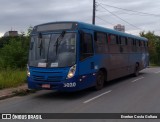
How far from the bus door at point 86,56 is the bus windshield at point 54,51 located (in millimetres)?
432

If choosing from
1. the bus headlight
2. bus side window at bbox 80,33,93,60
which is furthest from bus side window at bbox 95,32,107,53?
the bus headlight

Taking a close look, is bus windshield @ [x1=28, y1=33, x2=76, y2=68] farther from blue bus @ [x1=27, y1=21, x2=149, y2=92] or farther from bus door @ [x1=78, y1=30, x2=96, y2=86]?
bus door @ [x1=78, y1=30, x2=96, y2=86]

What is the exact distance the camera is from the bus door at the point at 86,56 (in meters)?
12.4

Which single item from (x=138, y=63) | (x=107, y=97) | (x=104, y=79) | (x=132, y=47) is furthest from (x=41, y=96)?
(x=138, y=63)

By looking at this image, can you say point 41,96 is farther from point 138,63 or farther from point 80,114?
point 138,63

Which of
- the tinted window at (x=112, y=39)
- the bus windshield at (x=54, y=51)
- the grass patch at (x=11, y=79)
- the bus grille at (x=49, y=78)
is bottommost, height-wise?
the grass patch at (x=11, y=79)

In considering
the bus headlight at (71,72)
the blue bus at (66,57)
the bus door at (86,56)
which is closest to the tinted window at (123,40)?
the blue bus at (66,57)

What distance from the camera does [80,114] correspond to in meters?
9.12

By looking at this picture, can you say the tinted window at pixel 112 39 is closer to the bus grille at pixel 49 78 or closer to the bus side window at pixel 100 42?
the bus side window at pixel 100 42

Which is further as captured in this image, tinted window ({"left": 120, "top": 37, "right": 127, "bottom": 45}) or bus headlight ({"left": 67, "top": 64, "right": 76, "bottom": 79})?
tinted window ({"left": 120, "top": 37, "right": 127, "bottom": 45})

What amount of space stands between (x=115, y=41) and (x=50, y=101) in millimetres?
6661

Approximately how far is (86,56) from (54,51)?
1417 mm

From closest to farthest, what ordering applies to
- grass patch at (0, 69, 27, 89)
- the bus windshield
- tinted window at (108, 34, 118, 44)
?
1. the bus windshield
2. grass patch at (0, 69, 27, 89)
3. tinted window at (108, 34, 118, 44)

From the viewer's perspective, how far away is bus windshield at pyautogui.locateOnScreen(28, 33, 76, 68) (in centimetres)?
1200
